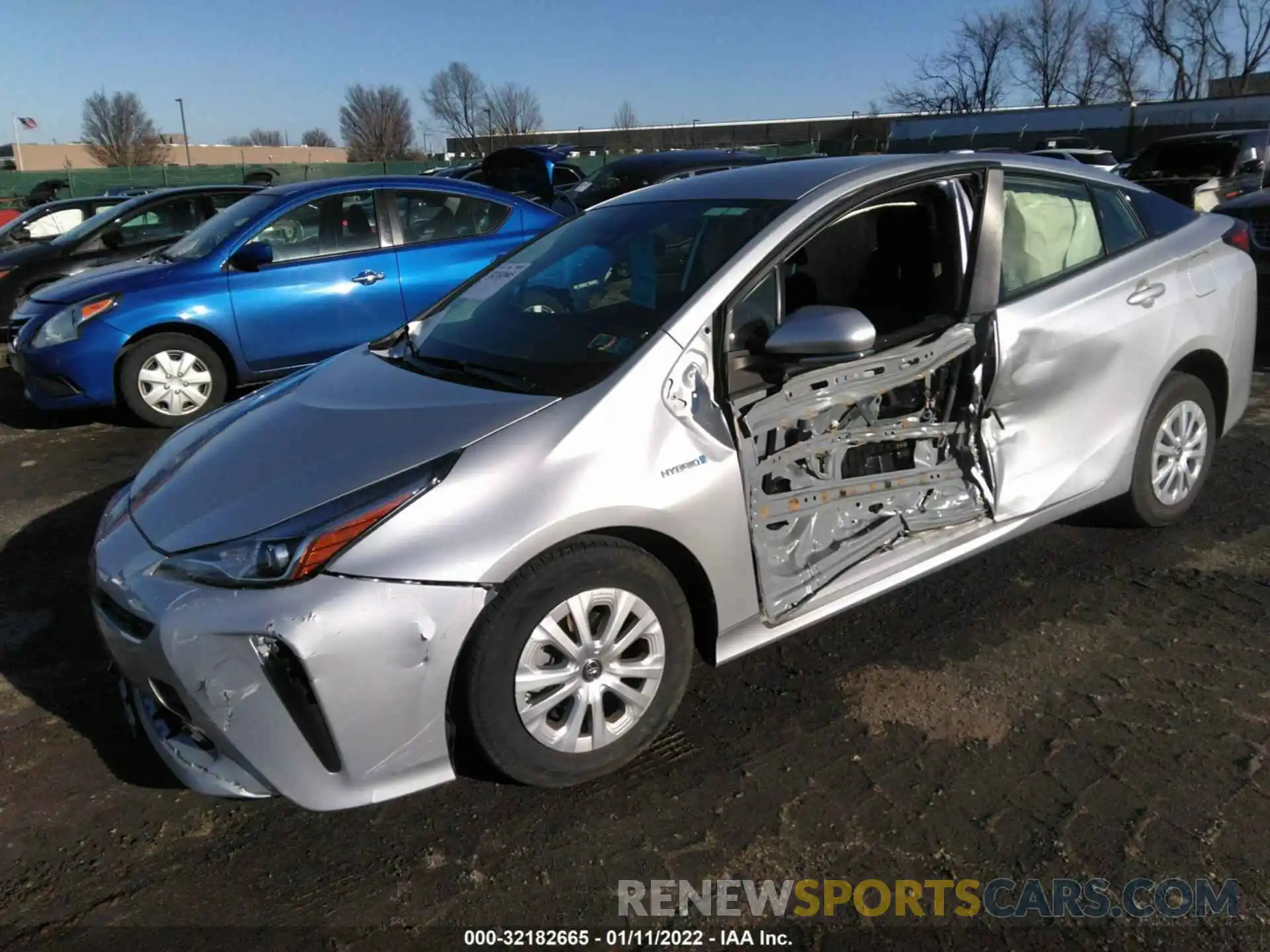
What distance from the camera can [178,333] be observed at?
665 cm

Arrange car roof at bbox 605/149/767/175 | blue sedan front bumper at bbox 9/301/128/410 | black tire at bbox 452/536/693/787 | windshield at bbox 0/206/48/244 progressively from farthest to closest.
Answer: windshield at bbox 0/206/48/244 < car roof at bbox 605/149/767/175 < blue sedan front bumper at bbox 9/301/128/410 < black tire at bbox 452/536/693/787

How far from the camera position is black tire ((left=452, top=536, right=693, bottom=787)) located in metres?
2.46

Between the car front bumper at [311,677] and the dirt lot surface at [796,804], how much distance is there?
0.25 meters

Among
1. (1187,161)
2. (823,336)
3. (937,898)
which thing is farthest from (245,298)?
(1187,161)

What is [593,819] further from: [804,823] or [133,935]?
[133,935]

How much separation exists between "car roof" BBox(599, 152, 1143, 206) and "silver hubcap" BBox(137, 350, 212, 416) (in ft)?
13.0

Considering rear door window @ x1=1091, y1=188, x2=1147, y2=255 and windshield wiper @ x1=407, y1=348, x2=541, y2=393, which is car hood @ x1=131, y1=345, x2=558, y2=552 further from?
rear door window @ x1=1091, y1=188, x2=1147, y2=255

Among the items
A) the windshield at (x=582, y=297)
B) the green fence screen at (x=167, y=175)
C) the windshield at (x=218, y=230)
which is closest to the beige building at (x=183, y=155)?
the green fence screen at (x=167, y=175)

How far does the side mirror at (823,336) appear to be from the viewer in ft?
9.35

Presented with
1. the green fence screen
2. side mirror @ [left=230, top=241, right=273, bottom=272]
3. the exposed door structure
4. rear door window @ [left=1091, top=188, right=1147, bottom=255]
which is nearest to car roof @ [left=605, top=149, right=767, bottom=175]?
side mirror @ [left=230, top=241, right=273, bottom=272]

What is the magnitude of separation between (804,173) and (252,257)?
14.5 ft

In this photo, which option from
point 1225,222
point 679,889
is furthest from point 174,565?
point 1225,222

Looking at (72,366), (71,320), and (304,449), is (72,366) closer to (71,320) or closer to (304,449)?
(71,320)

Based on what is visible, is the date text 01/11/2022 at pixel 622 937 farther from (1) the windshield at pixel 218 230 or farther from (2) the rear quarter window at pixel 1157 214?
(1) the windshield at pixel 218 230
